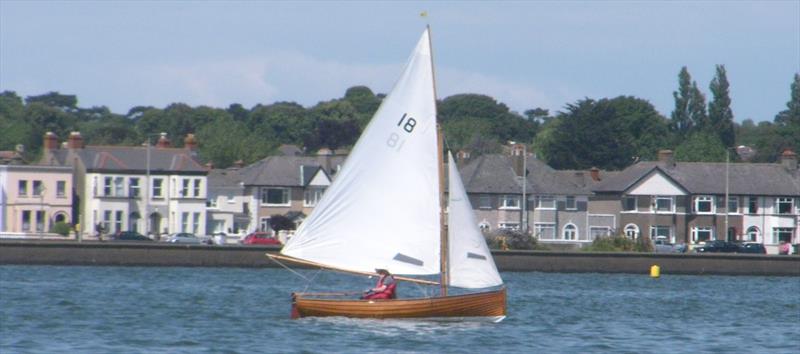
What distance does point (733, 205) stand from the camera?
110125 millimetres

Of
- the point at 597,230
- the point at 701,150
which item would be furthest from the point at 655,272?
the point at 701,150

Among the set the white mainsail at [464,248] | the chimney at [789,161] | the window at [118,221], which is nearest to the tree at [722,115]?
the chimney at [789,161]

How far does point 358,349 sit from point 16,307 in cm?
1495

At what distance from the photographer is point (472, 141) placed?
17225cm

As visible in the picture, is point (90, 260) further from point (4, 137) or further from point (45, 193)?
point (4, 137)

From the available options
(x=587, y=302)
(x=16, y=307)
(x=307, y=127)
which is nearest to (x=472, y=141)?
(x=307, y=127)

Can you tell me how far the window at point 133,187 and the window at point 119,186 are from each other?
1.61 feet

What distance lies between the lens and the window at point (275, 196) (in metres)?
111

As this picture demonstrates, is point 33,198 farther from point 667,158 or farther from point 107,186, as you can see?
point 667,158

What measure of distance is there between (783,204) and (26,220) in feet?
176

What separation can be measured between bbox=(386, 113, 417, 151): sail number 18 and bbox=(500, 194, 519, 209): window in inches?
2741

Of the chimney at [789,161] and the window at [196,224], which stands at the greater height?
the chimney at [789,161]

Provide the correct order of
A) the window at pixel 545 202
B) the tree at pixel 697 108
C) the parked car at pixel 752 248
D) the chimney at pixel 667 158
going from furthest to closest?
the tree at pixel 697 108 < the chimney at pixel 667 158 < the window at pixel 545 202 < the parked car at pixel 752 248

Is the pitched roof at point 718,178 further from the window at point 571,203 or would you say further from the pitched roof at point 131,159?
the pitched roof at point 131,159
